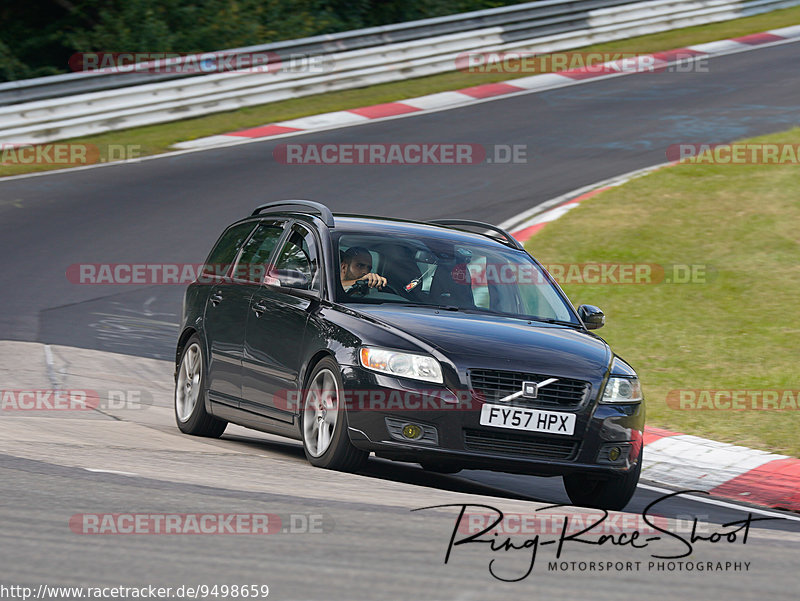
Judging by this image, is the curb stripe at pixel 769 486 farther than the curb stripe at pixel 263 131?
No

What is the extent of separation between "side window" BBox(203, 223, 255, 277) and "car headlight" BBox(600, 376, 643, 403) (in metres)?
3.23

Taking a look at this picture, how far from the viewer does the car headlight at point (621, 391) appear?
24.1ft

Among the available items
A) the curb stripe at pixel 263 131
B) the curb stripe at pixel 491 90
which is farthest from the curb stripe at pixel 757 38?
the curb stripe at pixel 263 131

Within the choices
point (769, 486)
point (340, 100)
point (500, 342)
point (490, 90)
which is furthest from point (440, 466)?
point (490, 90)

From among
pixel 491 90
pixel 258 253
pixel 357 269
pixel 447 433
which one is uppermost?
pixel 357 269

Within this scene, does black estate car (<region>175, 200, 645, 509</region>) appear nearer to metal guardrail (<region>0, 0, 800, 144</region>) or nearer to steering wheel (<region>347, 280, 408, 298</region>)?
steering wheel (<region>347, 280, 408, 298</region>)

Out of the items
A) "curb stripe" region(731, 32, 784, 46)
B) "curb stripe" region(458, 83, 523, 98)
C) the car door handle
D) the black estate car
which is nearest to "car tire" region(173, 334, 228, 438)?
the black estate car

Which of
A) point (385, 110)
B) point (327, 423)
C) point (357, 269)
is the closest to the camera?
point (327, 423)

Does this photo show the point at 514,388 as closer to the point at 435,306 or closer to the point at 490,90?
the point at 435,306

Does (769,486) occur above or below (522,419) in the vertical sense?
below

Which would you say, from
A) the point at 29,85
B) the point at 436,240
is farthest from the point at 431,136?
the point at 436,240

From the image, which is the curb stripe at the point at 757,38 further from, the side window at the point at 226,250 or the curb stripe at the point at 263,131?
the side window at the point at 226,250

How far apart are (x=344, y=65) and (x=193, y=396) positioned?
17.5 m

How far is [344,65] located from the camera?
85.1 ft
